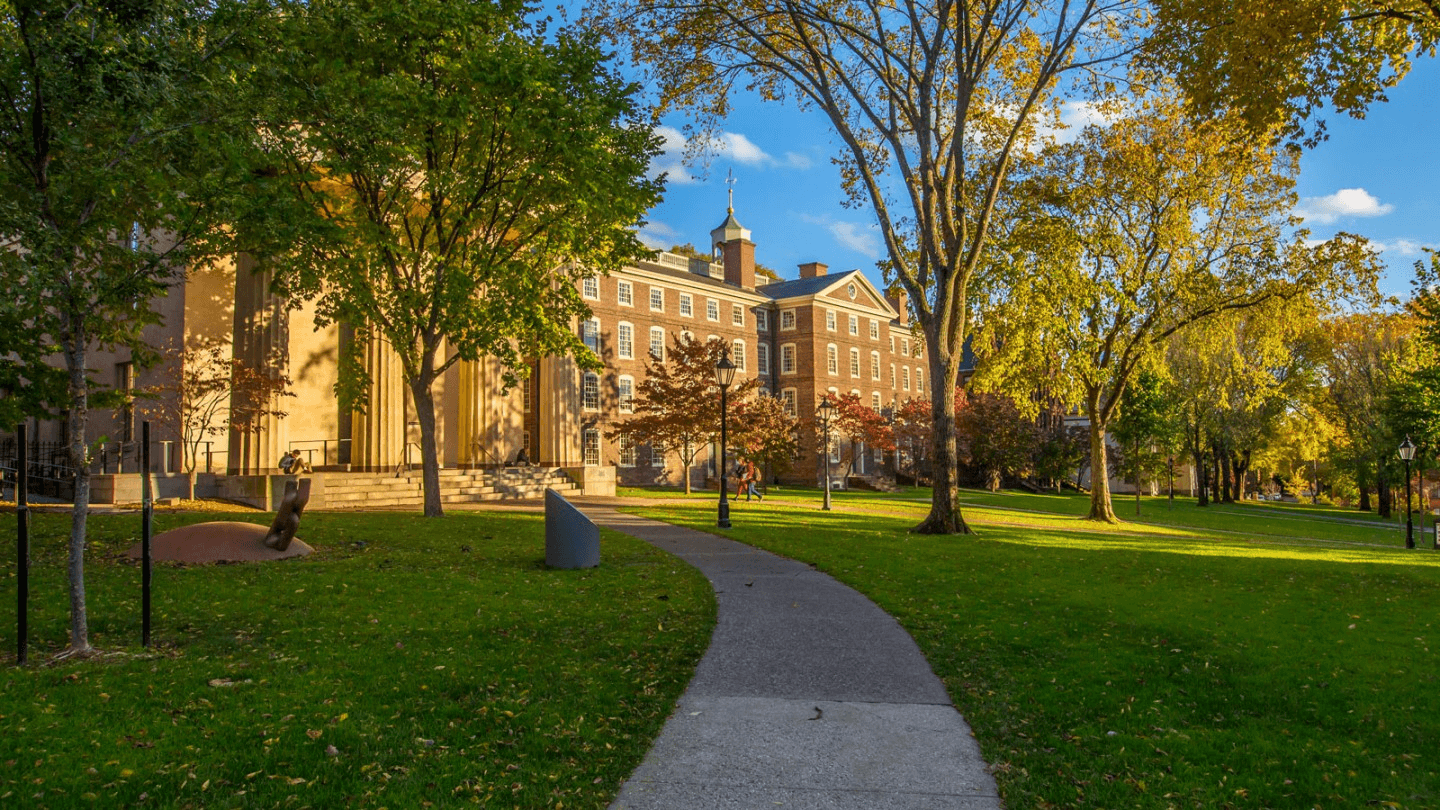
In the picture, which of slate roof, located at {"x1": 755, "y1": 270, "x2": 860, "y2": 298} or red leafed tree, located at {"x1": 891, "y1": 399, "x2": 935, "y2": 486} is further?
slate roof, located at {"x1": 755, "y1": 270, "x2": 860, "y2": 298}

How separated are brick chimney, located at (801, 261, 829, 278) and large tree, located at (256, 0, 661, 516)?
3903 cm

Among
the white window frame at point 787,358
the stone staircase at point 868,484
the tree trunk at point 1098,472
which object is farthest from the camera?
the white window frame at point 787,358

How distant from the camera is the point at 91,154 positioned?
20.8 feet

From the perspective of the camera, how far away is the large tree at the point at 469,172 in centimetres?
1541

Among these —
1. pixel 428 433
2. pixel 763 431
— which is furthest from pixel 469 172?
pixel 763 431

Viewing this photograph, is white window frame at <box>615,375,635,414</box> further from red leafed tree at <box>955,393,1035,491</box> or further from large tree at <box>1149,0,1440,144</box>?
large tree at <box>1149,0,1440,144</box>

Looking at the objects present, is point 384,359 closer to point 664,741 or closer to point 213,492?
point 213,492

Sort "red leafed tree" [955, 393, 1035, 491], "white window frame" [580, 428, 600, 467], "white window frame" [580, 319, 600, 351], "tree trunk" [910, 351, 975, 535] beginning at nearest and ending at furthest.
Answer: "tree trunk" [910, 351, 975, 535] → "white window frame" [580, 428, 600, 467] → "white window frame" [580, 319, 600, 351] → "red leafed tree" [955, 393, 1035, 491]

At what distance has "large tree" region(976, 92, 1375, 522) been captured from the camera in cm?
2408

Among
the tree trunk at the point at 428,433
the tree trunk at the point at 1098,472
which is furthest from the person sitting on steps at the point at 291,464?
the tree trunk at the point at 1098,472

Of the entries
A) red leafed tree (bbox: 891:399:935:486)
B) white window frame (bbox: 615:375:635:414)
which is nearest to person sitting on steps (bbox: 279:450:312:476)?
white window frame (bbox: 615:375:635:414)

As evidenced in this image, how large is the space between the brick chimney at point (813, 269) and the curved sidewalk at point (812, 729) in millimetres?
49844

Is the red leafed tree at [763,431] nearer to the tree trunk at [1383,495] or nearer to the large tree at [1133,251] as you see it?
the large tree at [1133,251]

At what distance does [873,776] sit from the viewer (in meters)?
4.34
